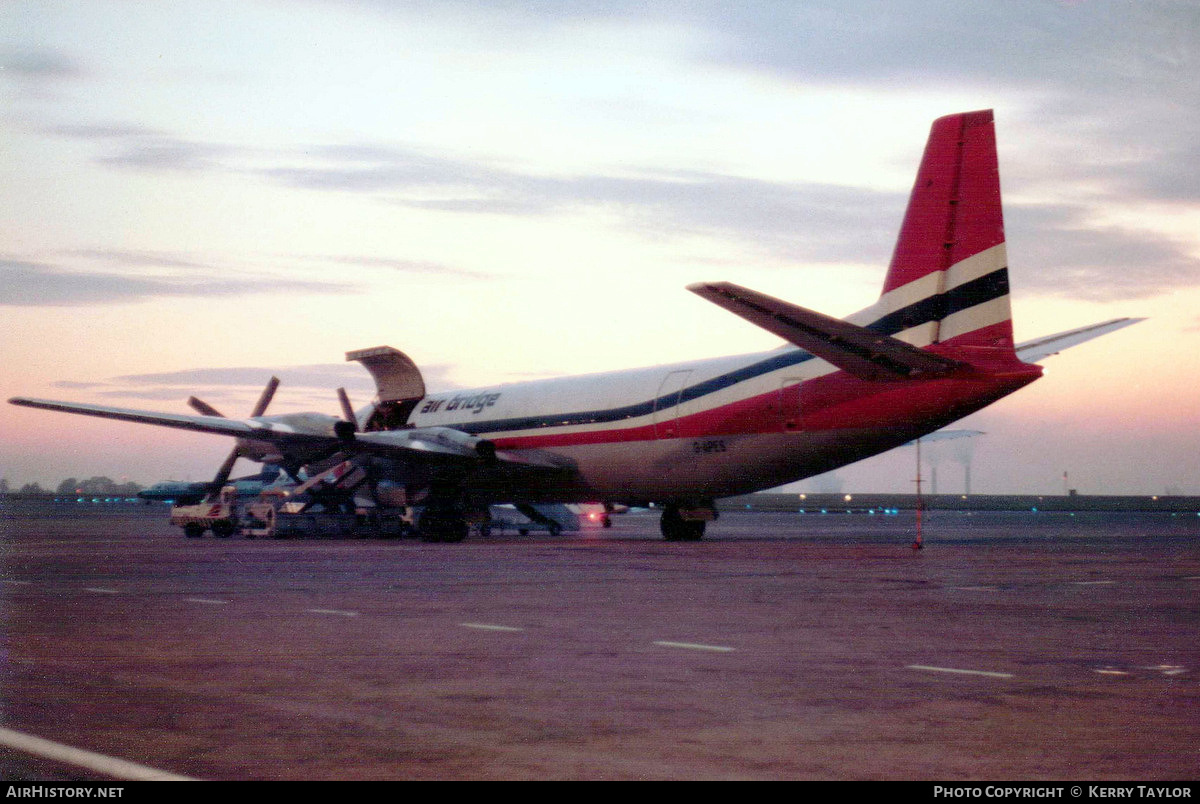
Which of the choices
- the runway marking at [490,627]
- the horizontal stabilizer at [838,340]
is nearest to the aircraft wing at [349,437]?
the horizontal stabilizer at [838,340]

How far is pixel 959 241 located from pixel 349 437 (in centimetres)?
1691

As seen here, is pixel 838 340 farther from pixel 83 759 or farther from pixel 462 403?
pixel 83 759

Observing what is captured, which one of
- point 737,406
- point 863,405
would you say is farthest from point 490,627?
point 737,406

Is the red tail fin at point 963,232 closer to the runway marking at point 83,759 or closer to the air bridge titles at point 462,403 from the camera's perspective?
the air bridge titles at point 462,403

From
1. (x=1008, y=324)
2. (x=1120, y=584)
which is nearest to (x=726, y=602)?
(x=1120, y=584)

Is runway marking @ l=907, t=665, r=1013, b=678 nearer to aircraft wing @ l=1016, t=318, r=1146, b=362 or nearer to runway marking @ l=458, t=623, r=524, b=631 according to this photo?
runway marking @ l=458, t=623, r=524, b=631

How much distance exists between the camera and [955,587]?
17656mm

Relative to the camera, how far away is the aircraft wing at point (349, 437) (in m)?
33.8

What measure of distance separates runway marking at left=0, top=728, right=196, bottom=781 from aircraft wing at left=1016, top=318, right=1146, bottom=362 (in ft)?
81.8

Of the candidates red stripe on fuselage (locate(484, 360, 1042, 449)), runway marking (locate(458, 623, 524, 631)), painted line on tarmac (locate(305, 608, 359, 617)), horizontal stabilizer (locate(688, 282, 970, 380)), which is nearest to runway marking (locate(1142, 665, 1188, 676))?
runway marking (locate(458, 623, 524, 631))

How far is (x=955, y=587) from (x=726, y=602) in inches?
164

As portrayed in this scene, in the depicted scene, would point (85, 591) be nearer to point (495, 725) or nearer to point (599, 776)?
point (495, 725)

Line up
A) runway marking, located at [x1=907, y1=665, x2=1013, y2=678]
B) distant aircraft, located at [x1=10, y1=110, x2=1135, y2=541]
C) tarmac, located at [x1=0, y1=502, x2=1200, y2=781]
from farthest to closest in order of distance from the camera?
distant aircraft, located at [x1=10, y1=110, x2=1135, y2=541], runway marking, located at [x1=907, y1=665, x2=1013, y2=678], tarmac, located at [x1=0, y1=502, x2=1200, y2=781]

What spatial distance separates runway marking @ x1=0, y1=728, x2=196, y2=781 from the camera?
6.01 metres
